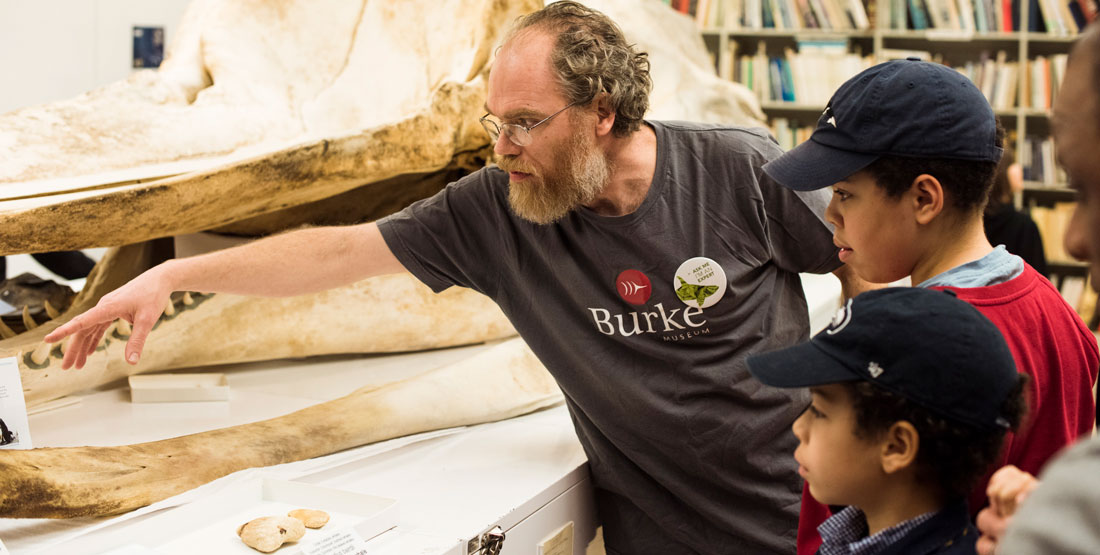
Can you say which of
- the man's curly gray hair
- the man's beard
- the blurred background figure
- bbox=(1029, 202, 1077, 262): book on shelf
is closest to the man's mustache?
the man's beard

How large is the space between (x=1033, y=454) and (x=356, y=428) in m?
1.26

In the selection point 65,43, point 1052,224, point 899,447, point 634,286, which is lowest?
point 1052,224

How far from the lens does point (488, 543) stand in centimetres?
159

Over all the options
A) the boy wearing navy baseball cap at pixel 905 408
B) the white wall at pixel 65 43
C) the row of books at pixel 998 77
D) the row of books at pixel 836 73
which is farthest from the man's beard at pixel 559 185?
Result: the row of books at pixel 998 77

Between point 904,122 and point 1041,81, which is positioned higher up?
point 904,122

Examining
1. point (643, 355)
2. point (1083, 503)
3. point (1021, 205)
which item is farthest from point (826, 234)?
point (1021, 205)

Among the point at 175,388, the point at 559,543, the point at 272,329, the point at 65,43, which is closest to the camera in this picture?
the point at 559,543

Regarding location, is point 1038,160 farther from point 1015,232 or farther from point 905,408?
point 905,408

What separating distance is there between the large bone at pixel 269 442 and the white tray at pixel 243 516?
0.07 metres

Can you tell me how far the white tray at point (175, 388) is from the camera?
85.7 inches

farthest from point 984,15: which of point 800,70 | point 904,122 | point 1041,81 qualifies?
point 904,122

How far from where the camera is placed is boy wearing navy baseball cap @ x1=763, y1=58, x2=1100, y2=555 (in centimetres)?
113

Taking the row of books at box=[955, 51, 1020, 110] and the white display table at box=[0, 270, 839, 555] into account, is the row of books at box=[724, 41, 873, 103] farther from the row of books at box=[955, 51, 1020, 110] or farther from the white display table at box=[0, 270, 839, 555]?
the white display table at box=[0, 270, 839, 555]

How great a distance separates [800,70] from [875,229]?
17.5 feet
